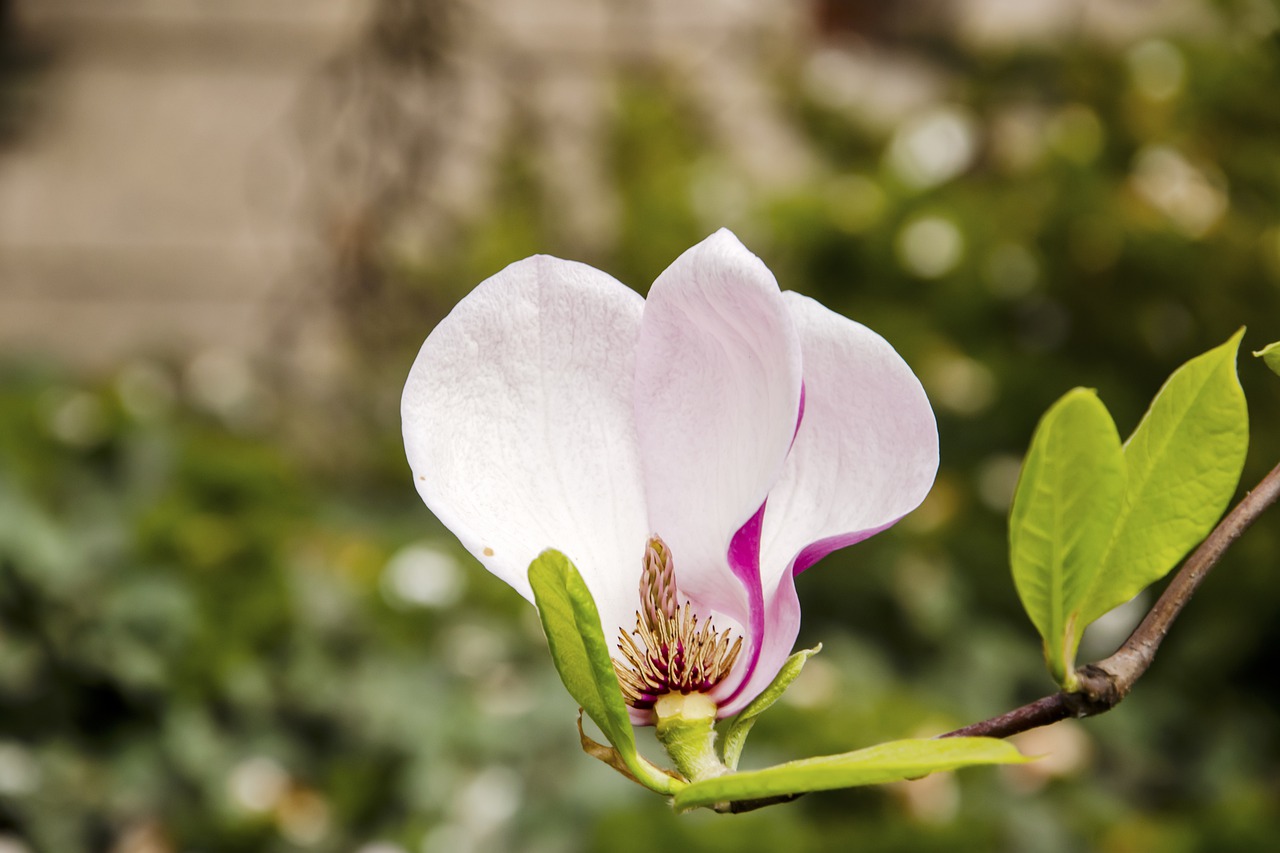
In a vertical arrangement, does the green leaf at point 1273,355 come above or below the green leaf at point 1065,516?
above

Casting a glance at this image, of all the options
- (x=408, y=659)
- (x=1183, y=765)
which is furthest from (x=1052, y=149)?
(x=408, y=659)

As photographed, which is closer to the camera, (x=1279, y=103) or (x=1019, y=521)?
(x=1019, y=521)

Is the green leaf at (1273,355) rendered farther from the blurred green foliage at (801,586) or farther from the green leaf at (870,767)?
the blurred green foliage at (801,586)

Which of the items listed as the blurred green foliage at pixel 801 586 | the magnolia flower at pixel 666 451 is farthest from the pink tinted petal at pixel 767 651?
the blurred green foliage at pixel 801 586

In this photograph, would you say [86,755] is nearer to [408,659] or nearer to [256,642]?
[256,642]

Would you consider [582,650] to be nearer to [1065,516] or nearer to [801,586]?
[1065,516]

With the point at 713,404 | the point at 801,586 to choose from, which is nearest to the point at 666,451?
the point at 713,404
